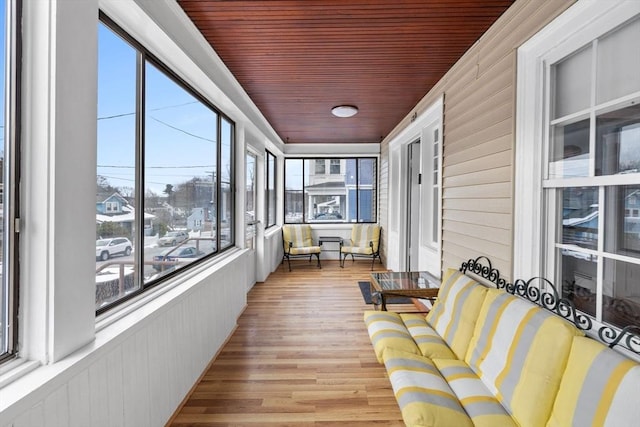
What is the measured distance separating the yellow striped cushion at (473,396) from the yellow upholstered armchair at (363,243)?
176 inches

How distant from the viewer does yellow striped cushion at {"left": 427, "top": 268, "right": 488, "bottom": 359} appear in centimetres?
197

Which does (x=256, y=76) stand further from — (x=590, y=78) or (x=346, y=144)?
(x=346, y=144)

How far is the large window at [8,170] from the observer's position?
43.9 inches

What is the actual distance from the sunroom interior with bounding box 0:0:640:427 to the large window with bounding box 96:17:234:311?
15 millimetres

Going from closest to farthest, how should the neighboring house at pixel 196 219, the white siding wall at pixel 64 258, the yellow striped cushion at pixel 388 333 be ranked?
1. the white siding wall at pixel 64 258
2. the yellow striped cushion at pixel 388 333
3. the neighboring house at pixel 196 219

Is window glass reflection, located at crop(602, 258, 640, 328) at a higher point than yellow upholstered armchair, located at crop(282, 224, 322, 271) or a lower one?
higher

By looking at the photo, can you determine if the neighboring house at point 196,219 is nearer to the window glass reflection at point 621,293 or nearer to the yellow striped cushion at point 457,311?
the yellow striped cushion at point 457,311

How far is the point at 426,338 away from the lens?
2150mm

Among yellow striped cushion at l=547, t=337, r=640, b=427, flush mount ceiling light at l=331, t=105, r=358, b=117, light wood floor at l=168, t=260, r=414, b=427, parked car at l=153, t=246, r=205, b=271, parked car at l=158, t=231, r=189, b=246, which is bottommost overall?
light wood floor at l=168, t=260, r=414, b=427

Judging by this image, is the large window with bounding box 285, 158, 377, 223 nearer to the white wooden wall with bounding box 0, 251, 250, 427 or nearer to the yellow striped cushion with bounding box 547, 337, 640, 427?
the white wooden wall with bounding box 0, 251, 250, 427

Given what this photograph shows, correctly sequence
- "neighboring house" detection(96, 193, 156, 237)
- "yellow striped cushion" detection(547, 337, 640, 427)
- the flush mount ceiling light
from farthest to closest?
the flush mount ceiling light → "neighboring house" detection(96, 193, 156, 237) → "yellow striped cushion" detection(547, 337, 640, 427)

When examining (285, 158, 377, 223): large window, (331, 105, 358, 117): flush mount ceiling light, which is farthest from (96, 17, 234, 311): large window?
(285, 158, 377, 223): large window

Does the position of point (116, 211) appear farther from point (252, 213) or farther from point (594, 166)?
point (252, 213)

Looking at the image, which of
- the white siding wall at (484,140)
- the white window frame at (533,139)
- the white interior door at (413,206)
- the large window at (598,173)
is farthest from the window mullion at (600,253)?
the white interior door at (413,206)
